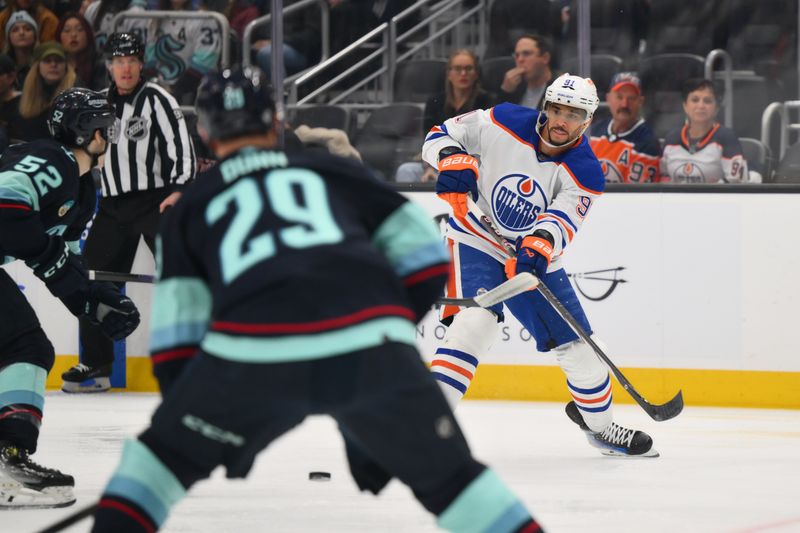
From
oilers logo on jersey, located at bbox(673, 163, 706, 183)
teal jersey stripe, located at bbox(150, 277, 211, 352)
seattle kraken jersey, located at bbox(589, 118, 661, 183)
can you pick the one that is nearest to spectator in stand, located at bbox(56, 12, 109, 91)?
seattle kraken jersey, located at bbox(589, 118, 661, 183)

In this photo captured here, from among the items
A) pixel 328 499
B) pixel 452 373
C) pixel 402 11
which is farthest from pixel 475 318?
pixel 402 11

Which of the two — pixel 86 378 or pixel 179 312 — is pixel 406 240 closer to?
pixel 179 312

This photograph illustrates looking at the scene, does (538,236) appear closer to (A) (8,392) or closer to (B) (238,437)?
(A) (8,392)

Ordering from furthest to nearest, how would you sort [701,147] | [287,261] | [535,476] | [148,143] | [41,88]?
[41,88], [148,143], [701,147], [535,476], [287,261]

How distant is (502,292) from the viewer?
152 inches

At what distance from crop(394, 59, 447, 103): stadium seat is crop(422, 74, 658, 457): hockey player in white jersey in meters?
1.52

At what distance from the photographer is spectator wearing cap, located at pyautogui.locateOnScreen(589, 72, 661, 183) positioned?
5488 mm

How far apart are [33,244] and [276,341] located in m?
1.47

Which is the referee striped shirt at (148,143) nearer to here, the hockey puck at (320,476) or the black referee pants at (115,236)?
the black referee pants at (115,236)

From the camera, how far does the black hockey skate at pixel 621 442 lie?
4266 mm

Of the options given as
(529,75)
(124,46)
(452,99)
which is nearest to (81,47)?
(124,46)

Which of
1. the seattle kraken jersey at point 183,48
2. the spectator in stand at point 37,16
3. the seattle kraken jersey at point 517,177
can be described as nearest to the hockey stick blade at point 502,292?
the seattle kraken jersey at point 517,177

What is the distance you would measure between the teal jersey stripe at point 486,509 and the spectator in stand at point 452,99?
3.88 metres

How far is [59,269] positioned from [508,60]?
295 cm
